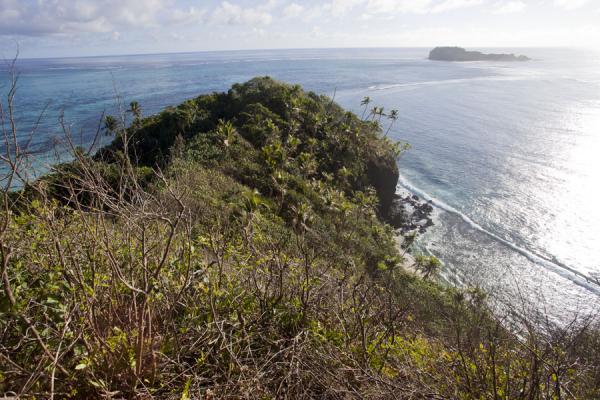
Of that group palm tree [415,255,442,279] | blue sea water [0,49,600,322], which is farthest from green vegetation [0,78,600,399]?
palm tree [415,255,442,279]

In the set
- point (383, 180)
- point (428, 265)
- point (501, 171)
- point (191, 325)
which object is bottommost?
point (428, 265)

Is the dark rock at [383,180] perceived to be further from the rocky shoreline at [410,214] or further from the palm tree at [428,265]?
the palm tree at [428,265]

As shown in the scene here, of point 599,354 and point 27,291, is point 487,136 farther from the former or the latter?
point 27,291

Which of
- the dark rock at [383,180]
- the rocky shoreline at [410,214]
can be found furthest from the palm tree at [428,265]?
the dark rock at [383,180]

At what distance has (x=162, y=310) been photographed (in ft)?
17.5

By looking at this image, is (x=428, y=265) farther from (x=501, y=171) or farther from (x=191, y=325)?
(x=501, y=171)

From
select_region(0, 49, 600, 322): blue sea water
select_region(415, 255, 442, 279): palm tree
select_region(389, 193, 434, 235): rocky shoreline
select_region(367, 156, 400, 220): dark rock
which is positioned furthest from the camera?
select_region(367, 156, 400, 220): dark rock

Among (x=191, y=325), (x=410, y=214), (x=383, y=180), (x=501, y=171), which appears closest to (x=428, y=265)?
(x=410, y=214)

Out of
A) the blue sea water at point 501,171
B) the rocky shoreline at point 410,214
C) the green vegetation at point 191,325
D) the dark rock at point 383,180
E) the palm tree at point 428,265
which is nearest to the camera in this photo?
the green vegetation at point 191,325

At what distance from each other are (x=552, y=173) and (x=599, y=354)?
4855 cm

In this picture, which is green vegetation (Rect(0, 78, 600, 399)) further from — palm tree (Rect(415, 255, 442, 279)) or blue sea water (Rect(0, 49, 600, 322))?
palm tree (Rect(415, 255, 442, 279))

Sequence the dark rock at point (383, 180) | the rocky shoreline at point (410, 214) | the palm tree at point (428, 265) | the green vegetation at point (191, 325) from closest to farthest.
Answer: the green vegetation at point (191, 325)
the palm tree at point (428, 265)
the rocky shoreline at point (410, 214)
the dark rock at point (383, 180)

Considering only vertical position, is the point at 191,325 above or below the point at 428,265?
above

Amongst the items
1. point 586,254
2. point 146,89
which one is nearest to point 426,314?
point 586,254
